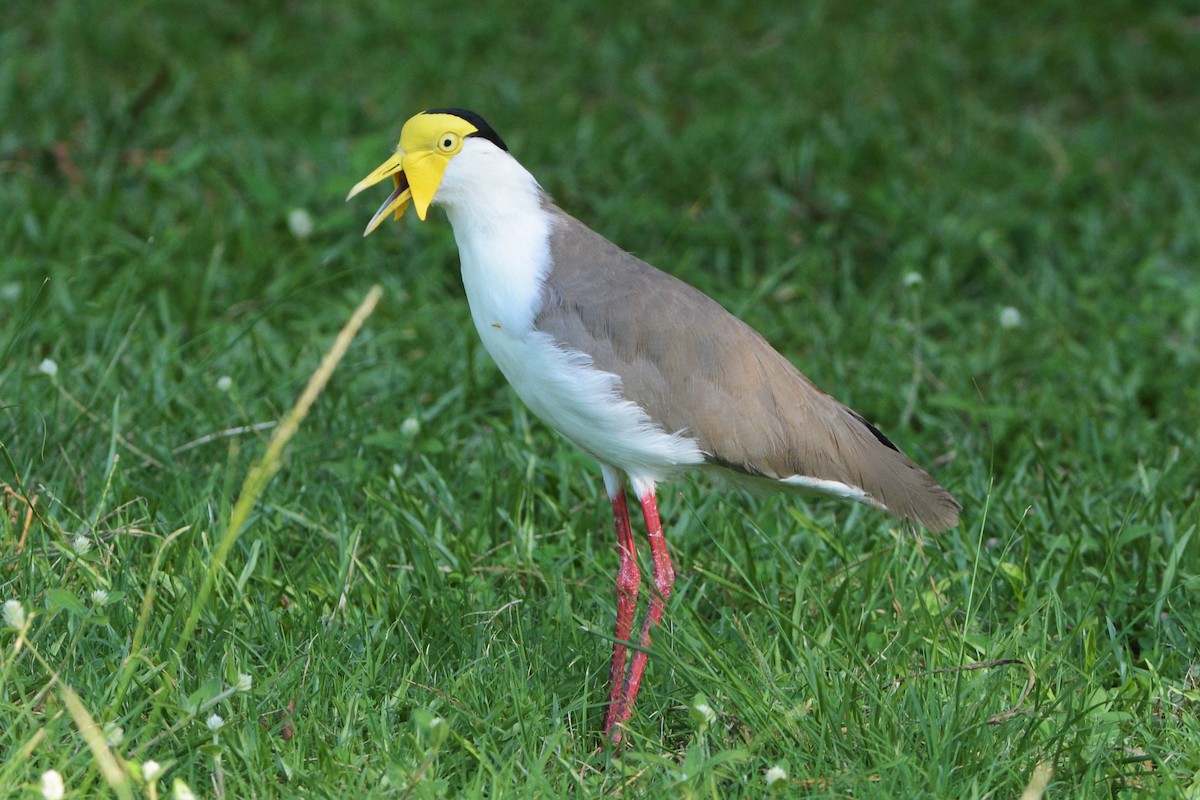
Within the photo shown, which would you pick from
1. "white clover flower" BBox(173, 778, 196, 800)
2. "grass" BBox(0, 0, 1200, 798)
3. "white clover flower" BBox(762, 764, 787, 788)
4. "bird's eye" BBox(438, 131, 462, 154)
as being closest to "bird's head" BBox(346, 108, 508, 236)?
"bird's eye" BBox(438, 131, 462, 154)

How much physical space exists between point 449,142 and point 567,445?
144cm

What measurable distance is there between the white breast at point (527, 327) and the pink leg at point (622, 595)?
0.70 feet

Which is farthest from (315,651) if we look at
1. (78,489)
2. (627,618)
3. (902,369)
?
(902,369)

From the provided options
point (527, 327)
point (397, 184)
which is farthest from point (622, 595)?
point (397, 184)

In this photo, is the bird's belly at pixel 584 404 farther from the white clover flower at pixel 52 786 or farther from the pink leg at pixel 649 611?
the white clover flower at pixel 52 786

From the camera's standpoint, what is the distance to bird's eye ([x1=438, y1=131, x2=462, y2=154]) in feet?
11.4

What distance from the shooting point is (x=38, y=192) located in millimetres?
5844

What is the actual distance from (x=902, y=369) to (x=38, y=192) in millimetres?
3539

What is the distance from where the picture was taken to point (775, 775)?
2.99 m

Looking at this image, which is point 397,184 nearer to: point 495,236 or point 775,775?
point 495,236

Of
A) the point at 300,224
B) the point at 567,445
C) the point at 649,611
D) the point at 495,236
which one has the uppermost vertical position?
the point at 495,236

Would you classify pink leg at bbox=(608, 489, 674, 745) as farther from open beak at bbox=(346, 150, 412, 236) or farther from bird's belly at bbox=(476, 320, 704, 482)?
open beak at bbox=(346, 150, 412, 236)

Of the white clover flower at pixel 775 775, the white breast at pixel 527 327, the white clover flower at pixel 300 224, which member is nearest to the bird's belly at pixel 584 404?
the white breast at pixel 527 327

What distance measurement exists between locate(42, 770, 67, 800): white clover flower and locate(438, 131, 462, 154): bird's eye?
1665mm
